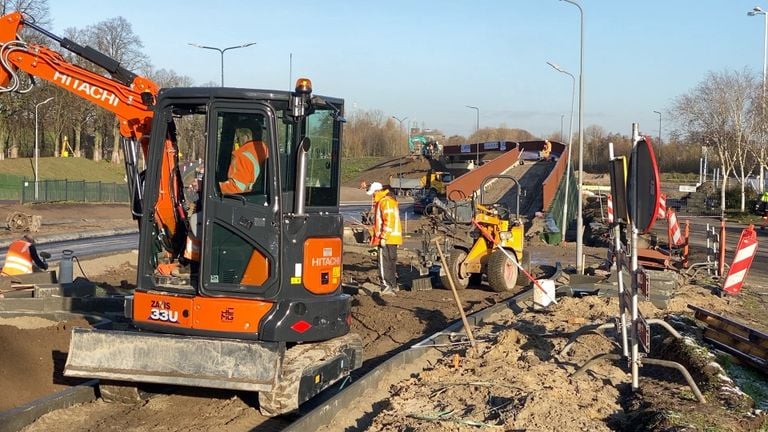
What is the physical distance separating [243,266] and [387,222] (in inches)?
249

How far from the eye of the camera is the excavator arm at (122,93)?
766cm

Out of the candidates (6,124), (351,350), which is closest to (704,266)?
(351,350)

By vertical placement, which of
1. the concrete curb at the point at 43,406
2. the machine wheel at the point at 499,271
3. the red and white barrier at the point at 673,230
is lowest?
the concrete curb at the point at 43,406

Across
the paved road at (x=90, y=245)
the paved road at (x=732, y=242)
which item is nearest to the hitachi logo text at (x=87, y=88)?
the paved road at (x=732, y=242)

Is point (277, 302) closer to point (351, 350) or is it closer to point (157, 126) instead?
point (351, 350)

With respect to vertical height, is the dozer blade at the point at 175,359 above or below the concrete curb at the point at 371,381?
above

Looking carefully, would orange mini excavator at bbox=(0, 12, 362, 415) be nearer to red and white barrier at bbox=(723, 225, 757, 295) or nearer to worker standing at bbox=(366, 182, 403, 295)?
worker standing at bbox=(366, 182, 403, 295)

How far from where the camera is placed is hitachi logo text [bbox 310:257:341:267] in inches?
285

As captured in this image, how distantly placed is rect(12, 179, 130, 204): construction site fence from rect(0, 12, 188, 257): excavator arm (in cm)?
4124

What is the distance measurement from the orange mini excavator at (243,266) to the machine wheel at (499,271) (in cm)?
731

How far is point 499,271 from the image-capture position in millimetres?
14555

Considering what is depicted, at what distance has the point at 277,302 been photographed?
7020 millimetres

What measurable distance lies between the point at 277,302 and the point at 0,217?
33701mm

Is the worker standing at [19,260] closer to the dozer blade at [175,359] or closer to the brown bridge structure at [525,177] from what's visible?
the dozer blade at [175,359]
